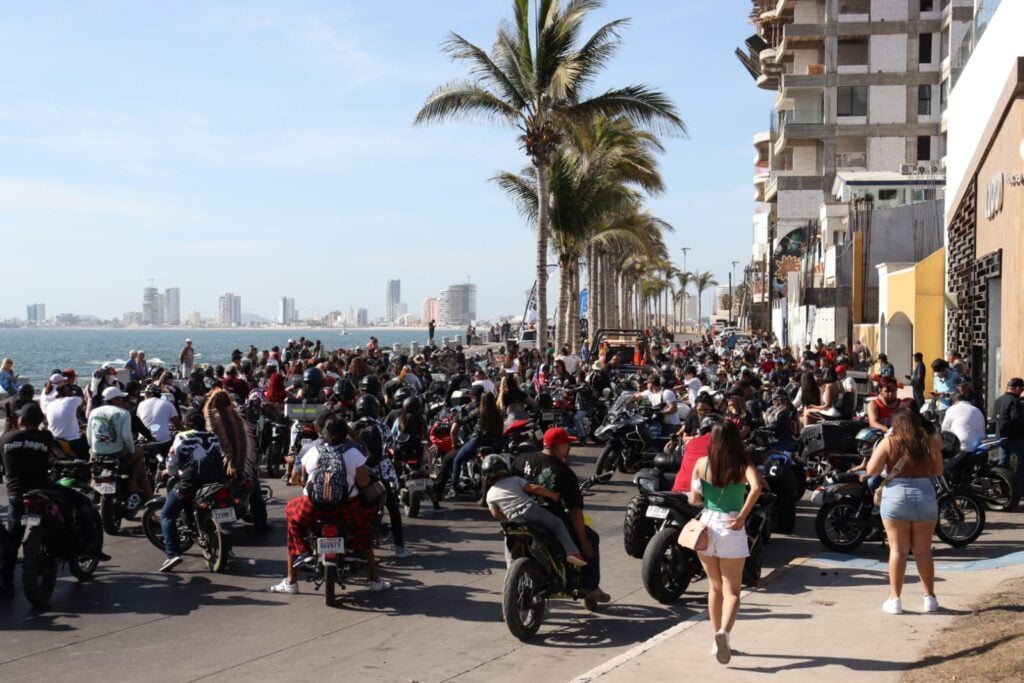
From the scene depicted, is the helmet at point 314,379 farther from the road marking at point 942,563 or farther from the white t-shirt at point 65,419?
the road marking at point 942,563

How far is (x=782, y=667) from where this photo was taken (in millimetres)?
7016

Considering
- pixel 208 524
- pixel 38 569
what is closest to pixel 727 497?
pixel 208 524

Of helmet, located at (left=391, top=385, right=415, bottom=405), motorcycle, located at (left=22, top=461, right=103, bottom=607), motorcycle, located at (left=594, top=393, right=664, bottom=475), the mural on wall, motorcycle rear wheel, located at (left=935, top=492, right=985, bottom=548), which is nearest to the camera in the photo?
motorcycle, located at (left=22, top=461, right=103, bottom=607)

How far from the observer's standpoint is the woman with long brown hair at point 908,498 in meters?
8.18

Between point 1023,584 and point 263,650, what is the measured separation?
5.89m

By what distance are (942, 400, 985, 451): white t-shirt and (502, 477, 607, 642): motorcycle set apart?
20.9ft

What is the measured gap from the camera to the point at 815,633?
25.5 ft

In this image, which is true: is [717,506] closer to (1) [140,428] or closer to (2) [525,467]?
(2) [525,467]

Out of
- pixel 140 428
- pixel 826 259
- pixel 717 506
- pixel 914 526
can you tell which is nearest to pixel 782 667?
pixel 717 506

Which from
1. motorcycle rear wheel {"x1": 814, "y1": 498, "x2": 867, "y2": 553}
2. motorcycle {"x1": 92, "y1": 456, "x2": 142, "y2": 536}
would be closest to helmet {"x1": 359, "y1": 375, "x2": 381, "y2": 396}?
motorcycle {"x1": 92, "y1": 456, "x2": 142, "y2": 536}

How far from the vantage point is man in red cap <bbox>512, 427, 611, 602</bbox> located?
818 cm

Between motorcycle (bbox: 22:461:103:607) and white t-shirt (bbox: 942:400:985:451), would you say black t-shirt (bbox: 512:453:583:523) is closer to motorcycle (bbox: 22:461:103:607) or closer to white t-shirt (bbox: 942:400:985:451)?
motorcycle (bbox: 22:461:103:607)

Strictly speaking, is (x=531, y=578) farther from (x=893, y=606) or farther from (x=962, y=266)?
(x=962, y=266)

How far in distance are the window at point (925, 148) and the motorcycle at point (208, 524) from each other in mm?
61365
